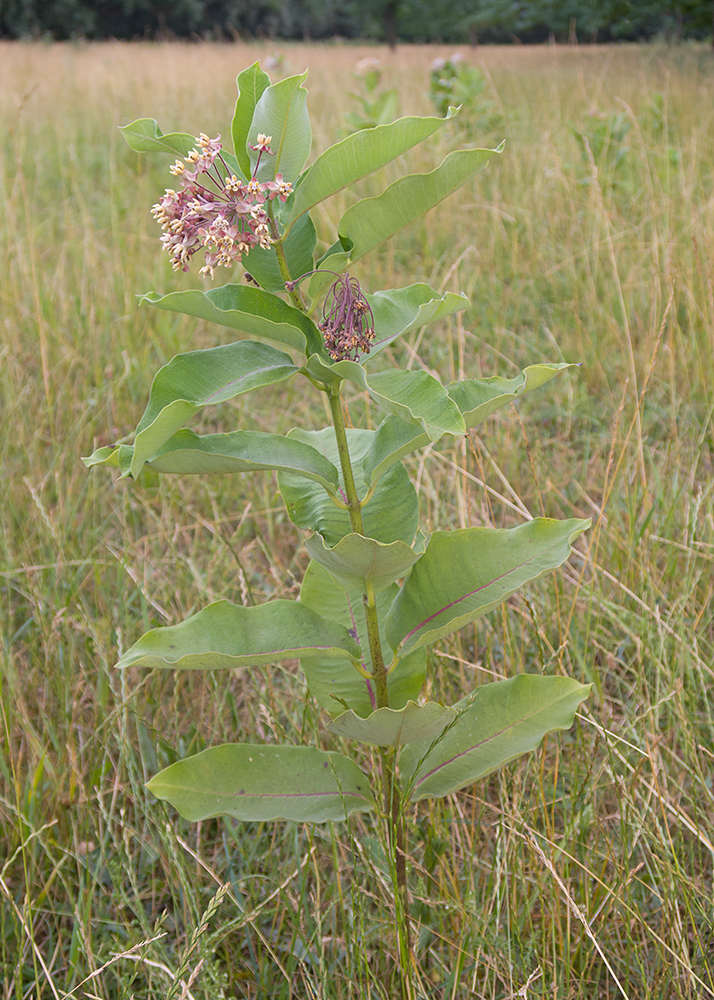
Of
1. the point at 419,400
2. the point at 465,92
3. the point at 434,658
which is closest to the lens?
the point at 419,400

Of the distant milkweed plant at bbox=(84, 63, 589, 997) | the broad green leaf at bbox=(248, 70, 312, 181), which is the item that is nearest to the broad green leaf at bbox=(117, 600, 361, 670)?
the distant milkweed plant at bbox=(84, 63, 589, 997)

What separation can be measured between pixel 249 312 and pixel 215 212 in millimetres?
104

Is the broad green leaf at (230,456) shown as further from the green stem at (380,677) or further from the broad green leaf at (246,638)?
the broad green leaf at (246,638)

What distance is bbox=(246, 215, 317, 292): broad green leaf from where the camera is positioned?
2.71ft

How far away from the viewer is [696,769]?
3.87 ft

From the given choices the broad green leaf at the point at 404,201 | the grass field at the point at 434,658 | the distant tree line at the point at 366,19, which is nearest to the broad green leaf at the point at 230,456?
the broad green leaf at the point at 404,201

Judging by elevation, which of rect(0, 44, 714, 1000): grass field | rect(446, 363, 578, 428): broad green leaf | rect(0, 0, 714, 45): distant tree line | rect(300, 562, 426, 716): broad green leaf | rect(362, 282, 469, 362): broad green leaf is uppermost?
rect(0, 0, 714, 45): distant tree line

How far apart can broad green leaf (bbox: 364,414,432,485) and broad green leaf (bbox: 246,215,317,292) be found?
0.19 meters

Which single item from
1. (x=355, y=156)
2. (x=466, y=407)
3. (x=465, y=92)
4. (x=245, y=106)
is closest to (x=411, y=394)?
(x=466, y=407)

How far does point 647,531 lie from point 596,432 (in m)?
0.81

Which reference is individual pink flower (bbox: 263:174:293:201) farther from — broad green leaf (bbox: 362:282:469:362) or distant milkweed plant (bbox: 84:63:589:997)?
broad green leaf (bbox: 362:282:469:362)

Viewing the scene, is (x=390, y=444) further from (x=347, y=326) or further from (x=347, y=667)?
(x=347, y=667)

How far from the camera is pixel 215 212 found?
2.38 feet

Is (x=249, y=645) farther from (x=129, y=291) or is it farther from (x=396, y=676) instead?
(x=129, y=291)
